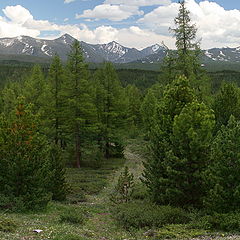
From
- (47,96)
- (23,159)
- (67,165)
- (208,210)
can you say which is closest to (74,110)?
(47,96)

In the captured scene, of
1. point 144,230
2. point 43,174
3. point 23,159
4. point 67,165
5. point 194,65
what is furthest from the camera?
point 67,165

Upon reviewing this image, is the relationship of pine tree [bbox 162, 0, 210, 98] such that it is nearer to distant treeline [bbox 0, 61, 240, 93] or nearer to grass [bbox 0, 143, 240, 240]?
grass [bbox 0, 143, 240, 240]

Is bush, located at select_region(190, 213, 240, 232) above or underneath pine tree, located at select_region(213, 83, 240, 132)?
underneath

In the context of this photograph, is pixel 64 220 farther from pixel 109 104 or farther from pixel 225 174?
pixel 109 104

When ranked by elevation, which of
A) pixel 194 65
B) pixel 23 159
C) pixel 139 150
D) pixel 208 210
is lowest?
pixel 139 150

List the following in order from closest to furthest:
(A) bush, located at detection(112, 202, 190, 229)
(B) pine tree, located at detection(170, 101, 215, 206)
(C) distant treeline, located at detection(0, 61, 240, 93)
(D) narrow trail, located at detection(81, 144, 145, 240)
A: (D) narrow trail, located at detection(81, 144, 145, 240)
(A) bush, located at detection(112, 202, 190, 229)
(B) pine tree, located at detection(170, 101, 215, 206)
(C) distant treeline, located at detection(0, 61, 240, 93)

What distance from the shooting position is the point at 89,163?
40188 millimetres

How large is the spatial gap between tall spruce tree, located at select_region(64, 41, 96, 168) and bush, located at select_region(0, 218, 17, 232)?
19.9 metres

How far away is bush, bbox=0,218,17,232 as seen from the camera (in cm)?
1416

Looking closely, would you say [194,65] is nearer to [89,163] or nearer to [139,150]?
[89,163]

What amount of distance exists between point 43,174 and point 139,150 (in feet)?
117

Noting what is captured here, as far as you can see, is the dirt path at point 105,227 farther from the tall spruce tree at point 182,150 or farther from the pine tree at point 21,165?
the pine tree at point 21,165

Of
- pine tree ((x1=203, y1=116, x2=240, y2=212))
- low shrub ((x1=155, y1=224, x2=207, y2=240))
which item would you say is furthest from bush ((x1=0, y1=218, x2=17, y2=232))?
pine tree ((x1=203, y1=116, x2=240, y2=212))

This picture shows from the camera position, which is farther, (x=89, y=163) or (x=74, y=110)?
(x=89, y=163)
